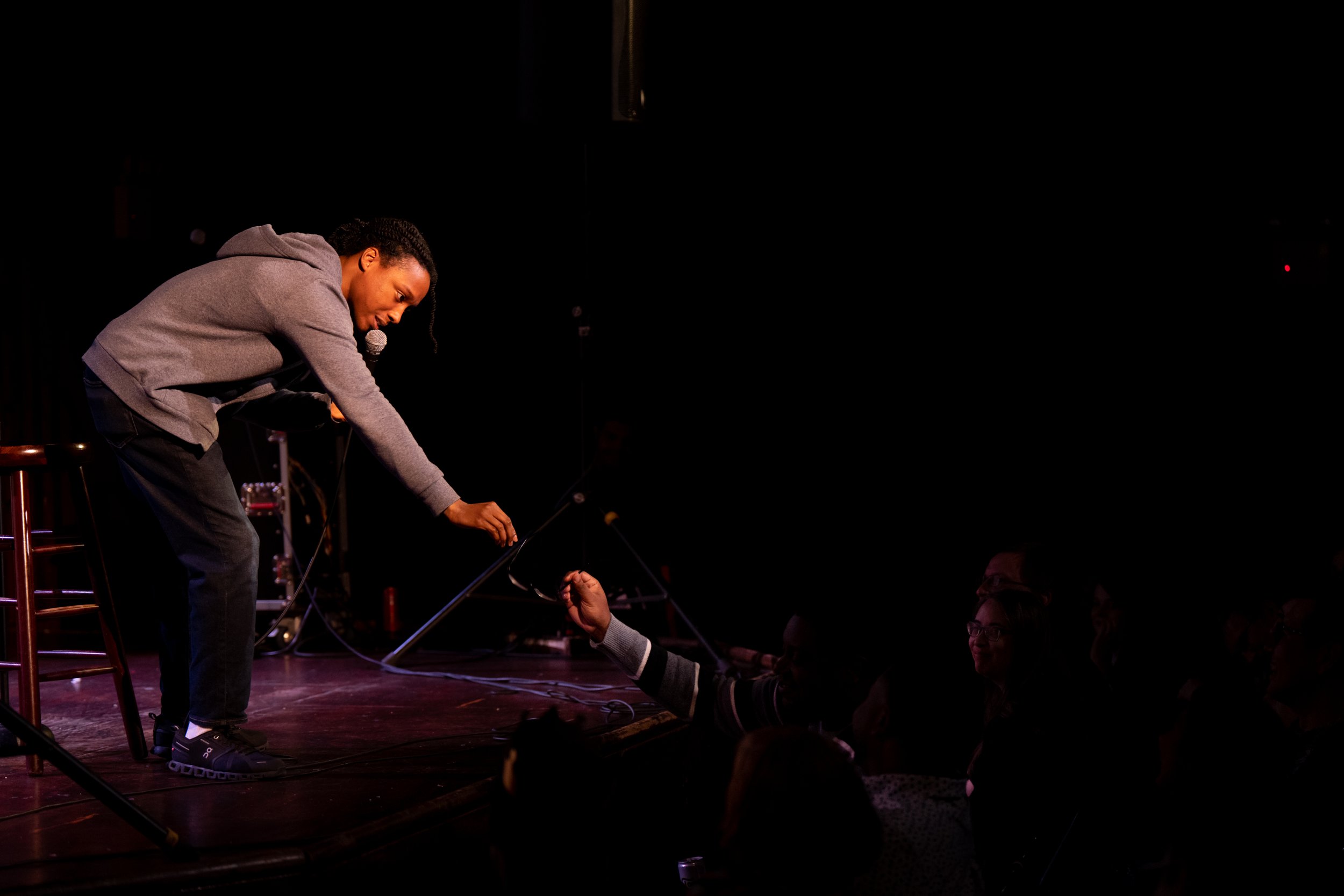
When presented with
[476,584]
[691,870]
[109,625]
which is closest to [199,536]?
[109,625]

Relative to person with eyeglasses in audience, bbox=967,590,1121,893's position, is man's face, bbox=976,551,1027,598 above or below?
above

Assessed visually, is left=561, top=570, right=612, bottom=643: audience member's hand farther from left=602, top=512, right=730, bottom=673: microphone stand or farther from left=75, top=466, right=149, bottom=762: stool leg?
left=602, top=512, right=730, bottom=673: microphone stand

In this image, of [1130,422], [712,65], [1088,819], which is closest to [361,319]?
[1088,819]

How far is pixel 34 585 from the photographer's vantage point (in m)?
2.54

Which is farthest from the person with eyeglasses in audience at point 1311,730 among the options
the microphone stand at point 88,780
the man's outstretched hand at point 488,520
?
the microphone stand at point 88,780

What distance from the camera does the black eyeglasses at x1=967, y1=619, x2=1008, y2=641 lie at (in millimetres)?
2424

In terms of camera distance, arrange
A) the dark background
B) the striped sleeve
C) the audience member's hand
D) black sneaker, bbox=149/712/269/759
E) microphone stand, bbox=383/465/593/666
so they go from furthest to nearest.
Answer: the dark background
microphone stand, bbox=383/465/593/666
black sneaker, bbox=149/712/269/759
the striped sleeve
the audience member's hand

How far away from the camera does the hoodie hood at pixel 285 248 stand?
2480mm

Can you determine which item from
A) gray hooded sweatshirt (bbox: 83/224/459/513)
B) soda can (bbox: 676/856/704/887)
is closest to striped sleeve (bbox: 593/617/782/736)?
soda can (bbox: 676/856/704/887)

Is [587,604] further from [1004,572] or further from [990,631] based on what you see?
[1004,572]

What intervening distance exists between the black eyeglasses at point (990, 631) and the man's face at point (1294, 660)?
61cm

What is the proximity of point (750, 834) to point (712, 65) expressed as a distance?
459 cm

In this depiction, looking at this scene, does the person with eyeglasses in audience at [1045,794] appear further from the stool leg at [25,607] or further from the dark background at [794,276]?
the dark background at [794,276]

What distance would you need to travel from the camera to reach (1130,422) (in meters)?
5.25
